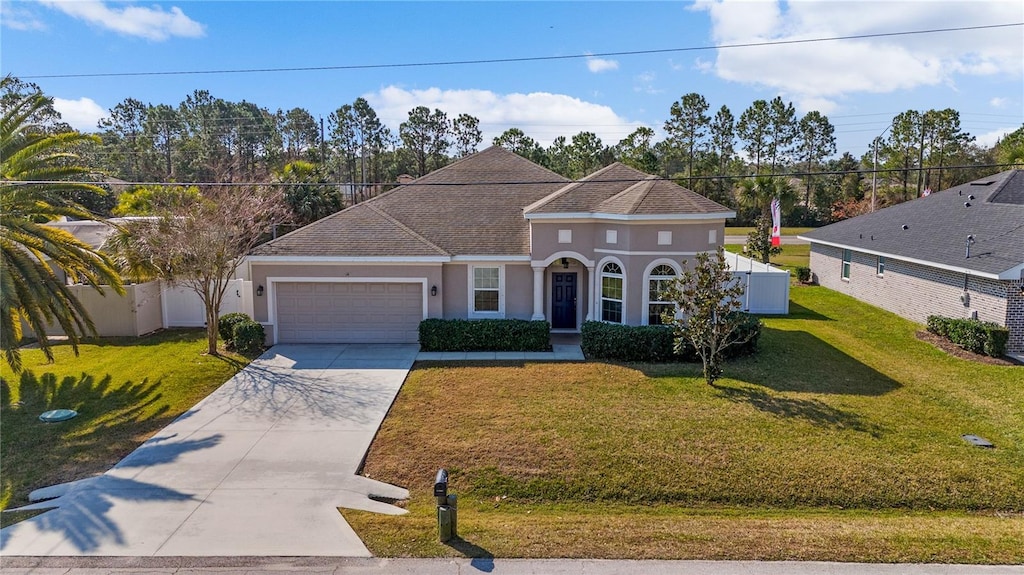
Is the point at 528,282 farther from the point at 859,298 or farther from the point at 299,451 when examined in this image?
the point at 859,298

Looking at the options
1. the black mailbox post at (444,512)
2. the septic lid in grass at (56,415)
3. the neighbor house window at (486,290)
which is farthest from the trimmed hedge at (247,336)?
the black mailbox post at (444,512)

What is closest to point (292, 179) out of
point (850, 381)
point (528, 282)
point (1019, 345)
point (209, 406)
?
point (528, 282)

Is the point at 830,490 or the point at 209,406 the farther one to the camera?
the point at 209,406

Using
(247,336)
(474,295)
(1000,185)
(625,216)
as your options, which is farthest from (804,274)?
(247,336)

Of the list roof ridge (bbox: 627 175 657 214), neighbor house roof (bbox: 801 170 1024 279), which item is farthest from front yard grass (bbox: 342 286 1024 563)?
roof ridge (bbox: 627 175 657 214)

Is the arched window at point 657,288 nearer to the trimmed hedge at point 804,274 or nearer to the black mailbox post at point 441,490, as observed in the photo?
the black mailbox post at point 441,490
